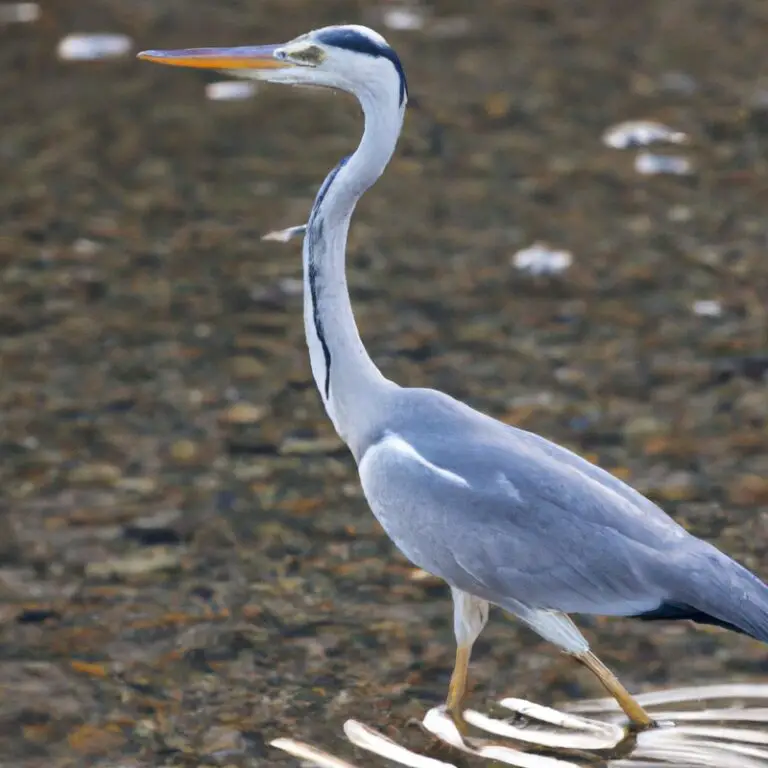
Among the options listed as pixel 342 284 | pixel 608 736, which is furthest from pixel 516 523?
pixel 342 284

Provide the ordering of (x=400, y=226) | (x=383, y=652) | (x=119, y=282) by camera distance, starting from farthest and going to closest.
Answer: (x=400, y=226) → (x=119, y=282) → (x=383, y=652)

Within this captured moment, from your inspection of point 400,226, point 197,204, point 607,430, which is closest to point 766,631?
point 607,430

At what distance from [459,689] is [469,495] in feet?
2.17

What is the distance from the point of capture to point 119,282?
8.66m

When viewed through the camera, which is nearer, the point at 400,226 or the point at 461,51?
the point at 400,226

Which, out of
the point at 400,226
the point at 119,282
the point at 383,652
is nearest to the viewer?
the point at 383,652

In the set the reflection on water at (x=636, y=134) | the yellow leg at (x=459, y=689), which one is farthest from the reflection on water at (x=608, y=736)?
the reflection on water at (x=636, y=134)

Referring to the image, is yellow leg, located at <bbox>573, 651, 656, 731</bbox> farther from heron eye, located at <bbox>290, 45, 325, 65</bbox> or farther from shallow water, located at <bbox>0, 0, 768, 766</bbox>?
heron eye, located at <bbox>290, 45, 325, 65</bbox>

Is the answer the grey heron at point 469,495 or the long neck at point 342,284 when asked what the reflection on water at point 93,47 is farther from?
the long neck at point 342,284

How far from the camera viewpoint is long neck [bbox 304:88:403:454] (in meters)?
4.94

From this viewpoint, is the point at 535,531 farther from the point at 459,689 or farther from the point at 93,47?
the point at 93,47

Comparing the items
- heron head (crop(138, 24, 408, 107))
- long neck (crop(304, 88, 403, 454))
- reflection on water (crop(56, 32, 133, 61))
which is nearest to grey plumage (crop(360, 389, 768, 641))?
long neck (crop(304, 88, 403, 454))

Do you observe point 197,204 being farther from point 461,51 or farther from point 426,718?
point 426,718

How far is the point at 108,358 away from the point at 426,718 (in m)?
3.19
